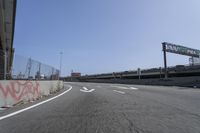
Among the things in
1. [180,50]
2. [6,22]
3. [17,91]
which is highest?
[180,50]

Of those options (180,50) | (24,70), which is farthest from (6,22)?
(180,50)

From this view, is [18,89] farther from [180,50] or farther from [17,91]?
[180,50]

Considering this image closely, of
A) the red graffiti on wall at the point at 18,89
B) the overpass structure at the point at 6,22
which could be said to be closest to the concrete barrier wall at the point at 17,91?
the red graffiti on wall at the point at 18,89

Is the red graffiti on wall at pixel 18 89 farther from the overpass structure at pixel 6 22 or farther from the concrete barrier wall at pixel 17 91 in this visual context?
the overpass structure at pixel 6 22

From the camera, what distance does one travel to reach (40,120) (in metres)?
6.75

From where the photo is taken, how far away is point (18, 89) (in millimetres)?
10867

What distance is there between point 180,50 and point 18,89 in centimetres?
5074

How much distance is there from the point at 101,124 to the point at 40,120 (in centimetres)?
198

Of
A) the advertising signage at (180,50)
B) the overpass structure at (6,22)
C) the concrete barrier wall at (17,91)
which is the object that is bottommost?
the concrete barrier wall at (17,91)

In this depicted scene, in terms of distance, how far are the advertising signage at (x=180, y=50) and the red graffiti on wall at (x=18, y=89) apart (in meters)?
43.8

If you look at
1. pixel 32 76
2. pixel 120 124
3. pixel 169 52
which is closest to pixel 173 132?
pixel 120 124

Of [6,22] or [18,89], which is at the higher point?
[6,22]

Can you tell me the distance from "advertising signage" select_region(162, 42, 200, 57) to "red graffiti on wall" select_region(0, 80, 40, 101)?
43782mm

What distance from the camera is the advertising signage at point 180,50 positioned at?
5244 centimetres
